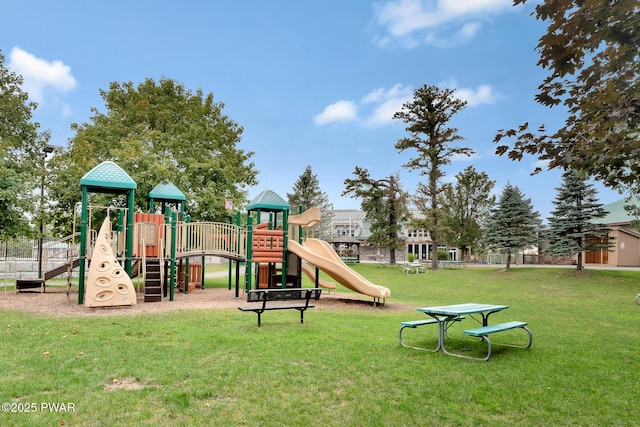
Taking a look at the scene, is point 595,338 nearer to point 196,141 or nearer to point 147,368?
point 147,368

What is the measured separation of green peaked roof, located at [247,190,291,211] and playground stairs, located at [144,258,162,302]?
459 centimetres

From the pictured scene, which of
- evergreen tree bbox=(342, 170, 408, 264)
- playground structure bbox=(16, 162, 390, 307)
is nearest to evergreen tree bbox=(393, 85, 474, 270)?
evergreen tree bbox=(342, 170, 408, 264)

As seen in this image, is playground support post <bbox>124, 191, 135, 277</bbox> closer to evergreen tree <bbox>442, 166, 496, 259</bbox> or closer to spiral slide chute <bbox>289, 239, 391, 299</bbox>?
spiral slide chute <bbox>289, 239, 391, 299</bbox>

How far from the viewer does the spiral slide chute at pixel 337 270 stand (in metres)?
14.3

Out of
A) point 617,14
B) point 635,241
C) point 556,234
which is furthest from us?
point 635,241

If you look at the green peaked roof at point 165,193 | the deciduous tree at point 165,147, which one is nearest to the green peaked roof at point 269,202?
the green peaked roof at point 165,193

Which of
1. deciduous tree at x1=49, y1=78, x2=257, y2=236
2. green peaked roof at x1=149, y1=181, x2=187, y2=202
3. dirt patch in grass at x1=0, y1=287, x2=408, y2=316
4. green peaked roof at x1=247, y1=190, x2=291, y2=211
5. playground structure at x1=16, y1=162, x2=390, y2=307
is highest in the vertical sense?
deciduous tree at x1=49, y1=78, x2=257, y2=236

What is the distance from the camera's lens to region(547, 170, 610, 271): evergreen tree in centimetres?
2806

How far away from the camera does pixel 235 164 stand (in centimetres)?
2733

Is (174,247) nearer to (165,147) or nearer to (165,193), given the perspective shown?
(165,193)

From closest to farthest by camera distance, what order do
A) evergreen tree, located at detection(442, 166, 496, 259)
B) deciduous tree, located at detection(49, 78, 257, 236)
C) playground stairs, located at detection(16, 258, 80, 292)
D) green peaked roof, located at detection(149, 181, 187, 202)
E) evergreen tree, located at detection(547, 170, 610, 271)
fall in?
playground stairs, located at detection(16, 258, 80, 292) → green peaked roof, located at detection(149, 181, 187, 202) → deciduous tree, located at detection(49, 78, 257, 236) → evergreen tree, located at detection(547, 170, 610, 271) → evergreen tree, located at detection(442, 166, 496, 259)

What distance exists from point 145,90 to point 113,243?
47.1 ft

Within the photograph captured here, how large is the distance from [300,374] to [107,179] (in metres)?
11.2

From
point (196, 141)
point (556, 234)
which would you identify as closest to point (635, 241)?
point (556, 234)
